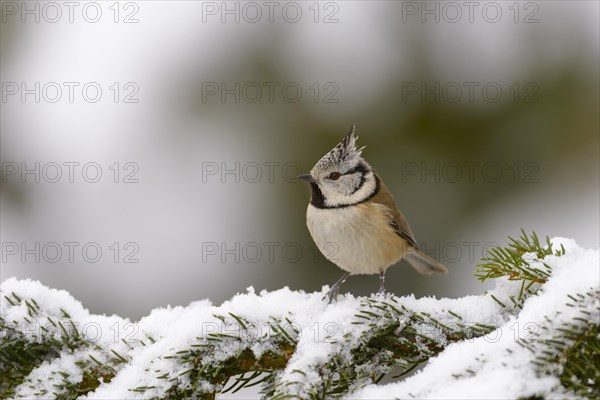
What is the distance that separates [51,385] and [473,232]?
11.4 feet

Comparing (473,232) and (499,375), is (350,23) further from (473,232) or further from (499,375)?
(499,375)

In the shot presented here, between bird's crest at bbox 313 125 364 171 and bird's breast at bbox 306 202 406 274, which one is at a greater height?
bird's crest at bbox 313 125 364 171

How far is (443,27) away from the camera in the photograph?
491 centimetres

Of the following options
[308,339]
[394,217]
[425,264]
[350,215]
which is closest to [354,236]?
[350,215]

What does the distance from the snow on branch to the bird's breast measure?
4.12ft

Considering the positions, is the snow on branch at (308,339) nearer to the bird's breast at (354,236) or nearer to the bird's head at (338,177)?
the bird's breast at (354,236)

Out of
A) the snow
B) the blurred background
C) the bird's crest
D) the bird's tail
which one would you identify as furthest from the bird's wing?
the snow

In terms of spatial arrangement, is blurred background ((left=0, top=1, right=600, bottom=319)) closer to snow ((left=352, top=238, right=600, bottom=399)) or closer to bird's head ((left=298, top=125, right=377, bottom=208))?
bird's head ((left=298, top=125, right=377, bottom=208))

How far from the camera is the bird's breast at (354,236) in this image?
3.45 meters

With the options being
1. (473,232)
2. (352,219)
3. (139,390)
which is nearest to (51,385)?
(139,390)

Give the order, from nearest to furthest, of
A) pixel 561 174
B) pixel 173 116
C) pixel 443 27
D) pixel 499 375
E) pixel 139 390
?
pixel 499 375 < pixel 139 390 < pixel 561 174 < pixel 443 27 < pixel 173 116

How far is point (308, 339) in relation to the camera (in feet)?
6.17

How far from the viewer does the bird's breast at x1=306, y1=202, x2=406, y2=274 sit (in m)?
3.45

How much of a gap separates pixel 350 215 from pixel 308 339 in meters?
Result: 1.71
